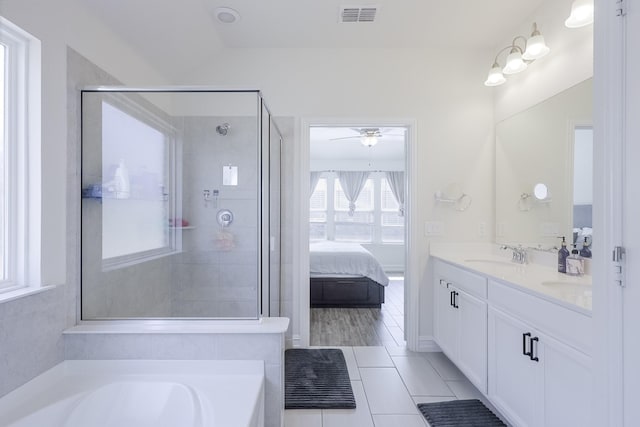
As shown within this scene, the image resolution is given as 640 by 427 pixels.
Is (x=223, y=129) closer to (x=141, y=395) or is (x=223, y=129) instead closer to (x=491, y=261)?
(x=141, y=395)

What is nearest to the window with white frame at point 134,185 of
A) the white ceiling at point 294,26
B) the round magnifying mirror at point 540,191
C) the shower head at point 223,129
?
the shower head at point 223,129

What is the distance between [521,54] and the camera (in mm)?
2561

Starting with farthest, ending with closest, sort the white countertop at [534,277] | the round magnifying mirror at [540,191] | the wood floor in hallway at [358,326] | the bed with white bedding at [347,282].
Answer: the bed with white bedding at [347,282] → the wood floor in hallway at [358,326] → the round magnifying mirror at [540,191] → the white countertop at [534,277]

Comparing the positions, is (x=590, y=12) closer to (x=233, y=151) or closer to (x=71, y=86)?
(x=233, y=151)

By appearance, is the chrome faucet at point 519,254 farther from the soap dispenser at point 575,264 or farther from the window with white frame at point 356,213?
the window with white frame at point 356,213

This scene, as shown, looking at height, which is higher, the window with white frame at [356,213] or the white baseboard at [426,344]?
the window with white frame at [356,213]

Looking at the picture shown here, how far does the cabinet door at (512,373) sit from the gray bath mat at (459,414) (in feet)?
0.47

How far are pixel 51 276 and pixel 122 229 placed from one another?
65cm

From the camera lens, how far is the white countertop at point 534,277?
1.52 meters

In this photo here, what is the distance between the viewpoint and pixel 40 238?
157cm

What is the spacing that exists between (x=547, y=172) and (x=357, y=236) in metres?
5.22

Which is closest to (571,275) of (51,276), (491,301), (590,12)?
(491,301)

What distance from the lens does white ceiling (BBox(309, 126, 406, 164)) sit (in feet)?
17.7

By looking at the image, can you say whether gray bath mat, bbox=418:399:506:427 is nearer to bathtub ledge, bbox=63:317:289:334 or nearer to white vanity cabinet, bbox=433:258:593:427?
white vanity cabinet, bbox=433:258:593:427
